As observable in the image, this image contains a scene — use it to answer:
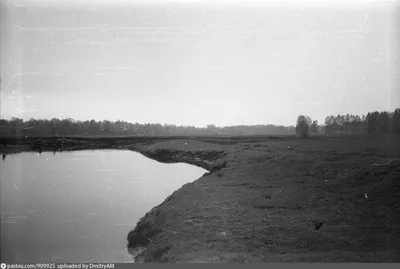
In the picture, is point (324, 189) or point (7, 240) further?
point (324, 189)

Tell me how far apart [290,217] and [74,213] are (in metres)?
13.7

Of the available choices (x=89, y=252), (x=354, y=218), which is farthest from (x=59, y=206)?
(x=354, y=218)

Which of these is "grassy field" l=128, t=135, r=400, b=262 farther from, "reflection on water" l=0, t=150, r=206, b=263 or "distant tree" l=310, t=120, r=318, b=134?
"distant tree" l=310, t=120, r=318, b=134

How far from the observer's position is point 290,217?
11.0 m

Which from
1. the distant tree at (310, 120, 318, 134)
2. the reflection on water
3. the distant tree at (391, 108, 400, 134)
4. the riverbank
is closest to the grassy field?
the riverbank

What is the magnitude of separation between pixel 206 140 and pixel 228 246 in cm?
3830

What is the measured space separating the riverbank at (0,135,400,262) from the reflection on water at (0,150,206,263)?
1.86 m

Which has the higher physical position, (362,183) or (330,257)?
(362,183)

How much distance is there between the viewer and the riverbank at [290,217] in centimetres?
828

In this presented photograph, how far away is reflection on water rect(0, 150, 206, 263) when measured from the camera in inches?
427

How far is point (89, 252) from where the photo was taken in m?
10.7

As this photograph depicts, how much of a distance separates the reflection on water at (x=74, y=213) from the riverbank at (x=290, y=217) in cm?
186

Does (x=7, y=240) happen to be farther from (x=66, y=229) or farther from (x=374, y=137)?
(x=374, y=137)

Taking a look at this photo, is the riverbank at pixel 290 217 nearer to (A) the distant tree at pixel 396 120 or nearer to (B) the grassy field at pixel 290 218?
(B) the grassy field at pixel 290 218
